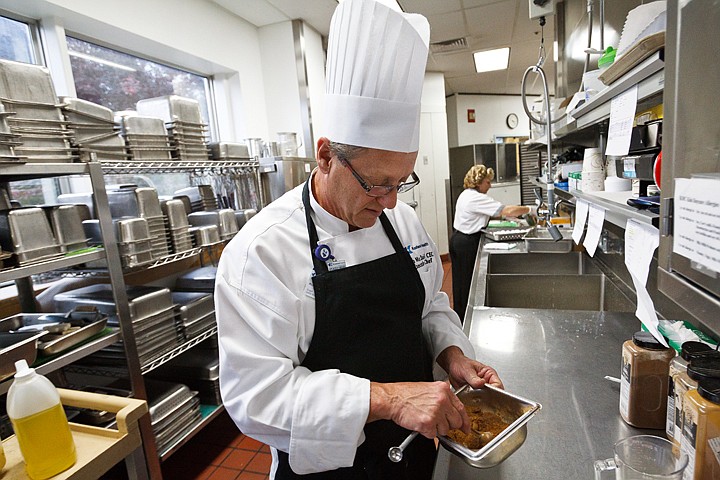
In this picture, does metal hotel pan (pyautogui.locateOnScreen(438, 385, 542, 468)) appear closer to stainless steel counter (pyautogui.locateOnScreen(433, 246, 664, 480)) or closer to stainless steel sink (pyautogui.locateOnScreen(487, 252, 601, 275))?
stainless steel counter (pyautogui.locateOnScreen(433, 246, 664, 480))

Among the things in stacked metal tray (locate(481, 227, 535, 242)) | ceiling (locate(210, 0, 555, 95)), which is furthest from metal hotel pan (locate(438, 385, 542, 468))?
ceiling (locate(210, 0, 555, 95))

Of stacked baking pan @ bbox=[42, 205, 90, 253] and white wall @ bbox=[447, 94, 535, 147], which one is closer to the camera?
stacked baking pan @ bbox=[42, 205, 90, 253]

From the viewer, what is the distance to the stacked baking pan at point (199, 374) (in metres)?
2.67

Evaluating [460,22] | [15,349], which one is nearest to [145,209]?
[15,349]

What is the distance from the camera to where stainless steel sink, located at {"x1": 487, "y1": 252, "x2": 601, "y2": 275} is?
2.69 m

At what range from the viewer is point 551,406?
1137 mm

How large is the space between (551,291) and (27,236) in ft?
8.35

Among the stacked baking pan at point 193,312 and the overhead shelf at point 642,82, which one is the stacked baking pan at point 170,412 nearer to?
the stacked baking pan at point 193,312

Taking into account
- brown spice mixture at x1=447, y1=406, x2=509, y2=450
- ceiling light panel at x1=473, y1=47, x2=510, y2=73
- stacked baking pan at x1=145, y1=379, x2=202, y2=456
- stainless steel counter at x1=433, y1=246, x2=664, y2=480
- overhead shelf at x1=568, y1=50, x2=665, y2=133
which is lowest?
stacked baking pan at x1=145, y1=379, x2=202, y2=456

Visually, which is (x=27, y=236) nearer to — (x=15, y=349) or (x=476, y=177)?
(x=15, y=349)

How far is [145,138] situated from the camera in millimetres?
2342

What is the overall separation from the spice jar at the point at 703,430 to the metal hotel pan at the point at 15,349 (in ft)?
6.43

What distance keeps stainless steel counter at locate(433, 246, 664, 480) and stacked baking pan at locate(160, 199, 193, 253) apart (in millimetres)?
1704

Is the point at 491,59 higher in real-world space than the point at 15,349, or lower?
higher
